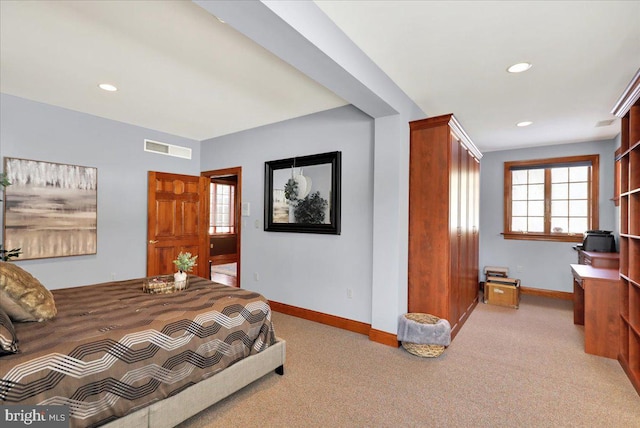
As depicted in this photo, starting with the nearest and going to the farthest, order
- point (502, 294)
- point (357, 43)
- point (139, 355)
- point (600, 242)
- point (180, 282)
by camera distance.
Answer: point (139, 355), point (357, 43), point (180, 282), point (600, 242), point (502, 294)

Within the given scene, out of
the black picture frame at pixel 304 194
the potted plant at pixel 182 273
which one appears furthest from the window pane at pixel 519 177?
the potted plant at pixel 182 273

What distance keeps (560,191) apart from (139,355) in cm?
612

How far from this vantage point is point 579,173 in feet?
16.1

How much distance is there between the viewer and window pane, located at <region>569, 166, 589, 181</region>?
15.9ft

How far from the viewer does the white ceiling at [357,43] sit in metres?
1.96

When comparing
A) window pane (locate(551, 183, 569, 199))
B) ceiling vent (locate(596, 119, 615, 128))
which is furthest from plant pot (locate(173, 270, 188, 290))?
window pane (locate(551, 183, 569, 199))

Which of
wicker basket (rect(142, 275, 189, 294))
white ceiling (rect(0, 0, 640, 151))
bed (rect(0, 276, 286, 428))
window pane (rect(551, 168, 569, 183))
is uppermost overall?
white ceiling (rect(0, 0, 640, 151))

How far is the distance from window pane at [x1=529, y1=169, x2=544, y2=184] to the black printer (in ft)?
4.29

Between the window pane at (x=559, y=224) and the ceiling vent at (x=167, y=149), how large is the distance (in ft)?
20.5

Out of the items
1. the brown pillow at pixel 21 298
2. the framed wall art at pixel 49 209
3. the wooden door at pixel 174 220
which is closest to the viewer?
the brown pillow at pixel 21 298

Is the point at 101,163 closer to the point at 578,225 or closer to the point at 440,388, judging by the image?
the point at 440,388

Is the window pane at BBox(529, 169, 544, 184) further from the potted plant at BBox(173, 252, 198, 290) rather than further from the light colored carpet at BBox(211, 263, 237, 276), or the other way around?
the light colored carpet at BBox(211, 263, 237, 276)

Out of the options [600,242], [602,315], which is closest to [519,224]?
[600,242]

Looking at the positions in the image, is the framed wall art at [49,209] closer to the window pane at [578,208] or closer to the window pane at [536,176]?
the window pane at [536,176]
